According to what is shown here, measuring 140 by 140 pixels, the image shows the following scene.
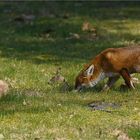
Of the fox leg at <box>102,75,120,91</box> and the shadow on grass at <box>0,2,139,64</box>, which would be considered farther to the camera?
the shadow on grass at <box>0,2,139,64</box>

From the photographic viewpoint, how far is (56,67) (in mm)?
13523

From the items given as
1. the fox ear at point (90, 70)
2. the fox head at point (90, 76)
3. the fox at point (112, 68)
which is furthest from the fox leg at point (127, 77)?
the fox ear at point (90, 70)

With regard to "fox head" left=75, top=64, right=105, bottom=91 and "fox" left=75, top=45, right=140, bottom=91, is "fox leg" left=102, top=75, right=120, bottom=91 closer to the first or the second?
"fox" left=75, top=45, right=140, bottom=91

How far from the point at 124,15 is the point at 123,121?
13.6 metres

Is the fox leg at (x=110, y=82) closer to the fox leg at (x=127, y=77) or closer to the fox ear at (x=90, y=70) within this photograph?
the fox leg at (x=127, y=77)

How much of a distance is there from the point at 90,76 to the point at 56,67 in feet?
5.85

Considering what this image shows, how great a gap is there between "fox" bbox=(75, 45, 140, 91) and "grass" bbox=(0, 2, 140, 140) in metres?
0.23

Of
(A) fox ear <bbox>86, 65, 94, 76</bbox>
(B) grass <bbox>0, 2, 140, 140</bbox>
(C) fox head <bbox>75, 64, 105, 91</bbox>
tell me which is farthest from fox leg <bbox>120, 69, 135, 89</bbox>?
(A) fox ear <bbox>86, 65, 94, 76</bbox>

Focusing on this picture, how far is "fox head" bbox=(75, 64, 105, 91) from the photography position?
1182 centimetres

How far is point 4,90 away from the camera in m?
10.7

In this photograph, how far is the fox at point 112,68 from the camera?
11.5m

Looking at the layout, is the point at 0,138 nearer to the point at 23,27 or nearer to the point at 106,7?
the point at 23,27

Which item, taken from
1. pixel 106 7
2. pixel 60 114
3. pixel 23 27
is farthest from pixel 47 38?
pixel 60 114

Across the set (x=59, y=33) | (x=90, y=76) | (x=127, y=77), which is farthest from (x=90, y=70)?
(x=59, y=33)
